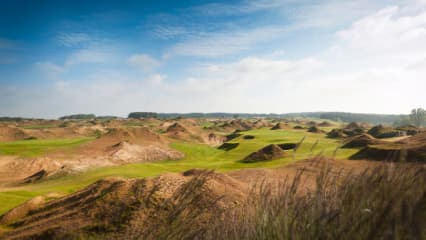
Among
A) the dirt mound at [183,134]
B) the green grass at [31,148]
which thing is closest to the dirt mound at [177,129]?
the dirt mound at [183,134]

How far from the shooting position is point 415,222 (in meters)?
2.02

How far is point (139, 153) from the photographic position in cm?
4653

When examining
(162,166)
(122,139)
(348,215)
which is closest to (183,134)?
(122,139)

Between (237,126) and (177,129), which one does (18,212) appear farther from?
(237,126)

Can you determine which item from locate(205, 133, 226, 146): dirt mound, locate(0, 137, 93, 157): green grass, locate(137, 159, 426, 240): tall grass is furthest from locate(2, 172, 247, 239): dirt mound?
locate(205, 133, 226, 146): dirt mound

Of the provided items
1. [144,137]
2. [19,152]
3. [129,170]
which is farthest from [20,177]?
[144,137]

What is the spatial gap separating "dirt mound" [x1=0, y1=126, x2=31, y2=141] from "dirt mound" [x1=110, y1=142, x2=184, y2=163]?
34713mm

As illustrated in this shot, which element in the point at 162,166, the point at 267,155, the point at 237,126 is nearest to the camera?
the point at 162,166

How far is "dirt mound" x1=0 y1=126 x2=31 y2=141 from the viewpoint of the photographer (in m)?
67.3

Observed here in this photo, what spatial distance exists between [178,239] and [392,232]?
2.25m

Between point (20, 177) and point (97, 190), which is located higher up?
point (97, 190)

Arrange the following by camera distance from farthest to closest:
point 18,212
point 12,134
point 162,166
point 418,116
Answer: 1. point 418,116
2. point 12,134
3. point 162,166
4. point 18,212

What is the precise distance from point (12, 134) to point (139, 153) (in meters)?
41.4

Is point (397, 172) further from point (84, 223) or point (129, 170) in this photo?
point (129, 170)
